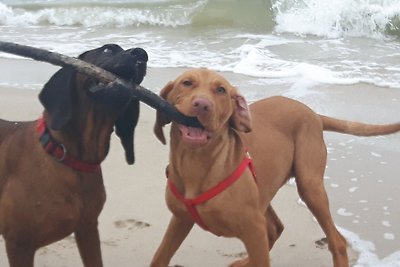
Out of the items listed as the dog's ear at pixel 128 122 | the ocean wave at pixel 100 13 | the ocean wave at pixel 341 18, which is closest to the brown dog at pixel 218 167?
the dog's ear at pixel 128 122

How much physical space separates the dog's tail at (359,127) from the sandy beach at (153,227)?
730mm

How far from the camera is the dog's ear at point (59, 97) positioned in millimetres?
3227

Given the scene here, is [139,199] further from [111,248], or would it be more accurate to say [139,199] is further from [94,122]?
[94,122]

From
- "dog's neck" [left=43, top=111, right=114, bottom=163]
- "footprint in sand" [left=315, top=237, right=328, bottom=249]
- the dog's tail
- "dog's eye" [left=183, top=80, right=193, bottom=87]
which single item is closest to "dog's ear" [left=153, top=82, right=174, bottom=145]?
"dog's eye" [left=183, top=80, right=193, bottom=87]

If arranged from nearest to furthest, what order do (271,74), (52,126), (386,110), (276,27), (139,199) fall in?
1. (52,126)
2. (139,199)
3. (386,110)
4. (271,74)
5. (276,27)

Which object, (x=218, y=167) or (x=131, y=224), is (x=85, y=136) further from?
(x=131, y=224)

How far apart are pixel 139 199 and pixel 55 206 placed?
6.16 ft

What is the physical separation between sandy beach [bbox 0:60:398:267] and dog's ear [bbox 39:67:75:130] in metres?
1.40

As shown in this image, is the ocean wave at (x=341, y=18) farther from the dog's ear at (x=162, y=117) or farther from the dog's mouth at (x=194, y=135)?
the dog's mouth at (x=194, y=135)

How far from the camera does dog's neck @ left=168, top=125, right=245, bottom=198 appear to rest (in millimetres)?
3605

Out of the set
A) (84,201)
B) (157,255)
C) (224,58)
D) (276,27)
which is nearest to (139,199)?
(157,255)

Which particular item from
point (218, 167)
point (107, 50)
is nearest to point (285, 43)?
point (218, 167)

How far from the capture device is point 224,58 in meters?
9.69

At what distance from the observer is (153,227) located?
15.9 ft
